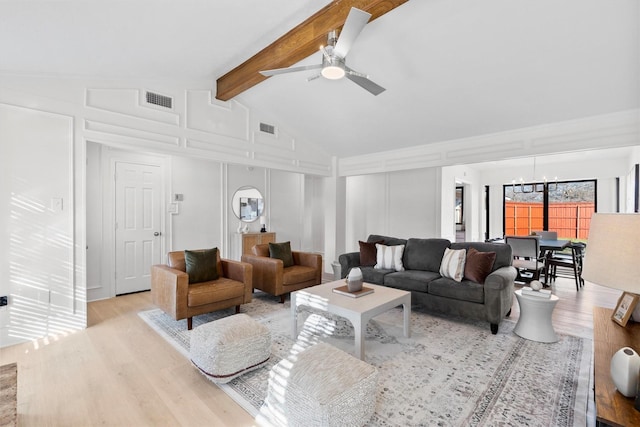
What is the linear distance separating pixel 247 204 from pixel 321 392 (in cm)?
475

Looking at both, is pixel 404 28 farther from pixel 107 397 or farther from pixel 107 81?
pixel 107 397

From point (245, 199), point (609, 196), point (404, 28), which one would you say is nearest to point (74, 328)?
point (245, 199)

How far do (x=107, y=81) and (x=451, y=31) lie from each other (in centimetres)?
383

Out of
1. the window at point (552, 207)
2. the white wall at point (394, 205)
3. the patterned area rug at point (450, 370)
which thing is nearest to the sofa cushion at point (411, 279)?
the patterned area rug at point (450, 370)

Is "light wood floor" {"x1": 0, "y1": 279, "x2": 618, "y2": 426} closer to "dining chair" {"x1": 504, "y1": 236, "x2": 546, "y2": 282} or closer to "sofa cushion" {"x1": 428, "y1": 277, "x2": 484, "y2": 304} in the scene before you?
"sofa cushion" {"x1": 428, "y1": 277, "x2": 484, "y2": 304}

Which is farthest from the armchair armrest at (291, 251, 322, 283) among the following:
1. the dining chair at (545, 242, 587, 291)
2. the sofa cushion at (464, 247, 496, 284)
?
the dining chair at (545, 242, 587, 291)

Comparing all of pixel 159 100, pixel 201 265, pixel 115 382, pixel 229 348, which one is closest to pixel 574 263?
pixel 229 348

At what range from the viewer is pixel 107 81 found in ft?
11.6

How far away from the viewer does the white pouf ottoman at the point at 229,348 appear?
2213mm

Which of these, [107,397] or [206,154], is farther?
[206,154]

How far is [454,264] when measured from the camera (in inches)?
141

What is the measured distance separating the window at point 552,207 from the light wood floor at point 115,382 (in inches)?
214

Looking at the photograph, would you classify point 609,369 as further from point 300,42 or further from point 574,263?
point 574,263

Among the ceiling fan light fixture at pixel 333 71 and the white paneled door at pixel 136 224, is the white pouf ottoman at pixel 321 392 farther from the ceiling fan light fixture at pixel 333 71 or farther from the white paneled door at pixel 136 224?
the white paneled door at pixel 136 224
